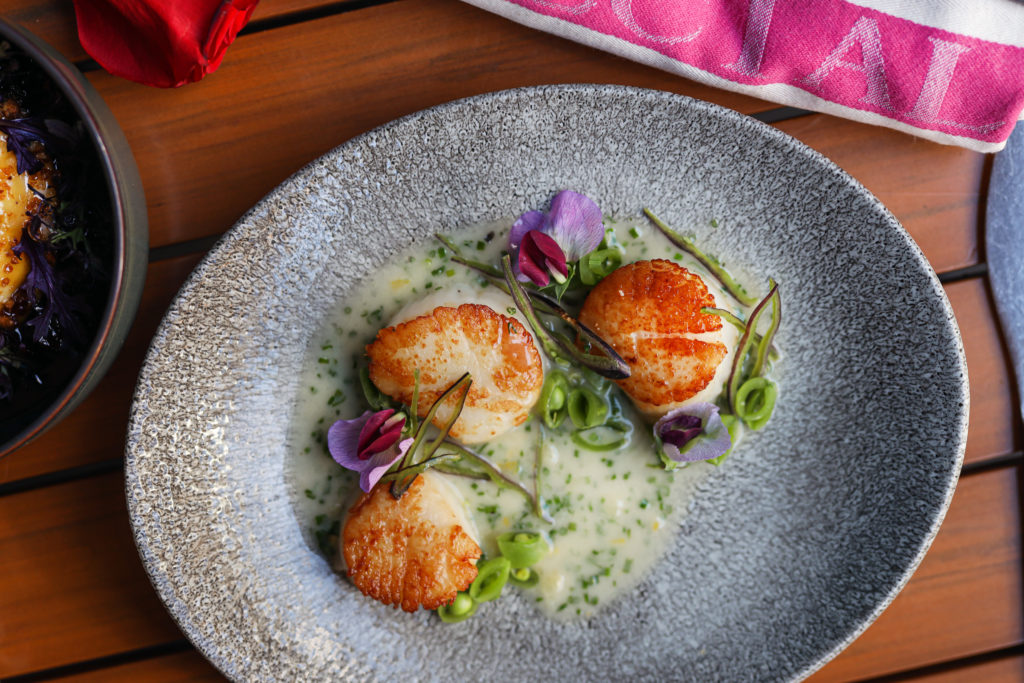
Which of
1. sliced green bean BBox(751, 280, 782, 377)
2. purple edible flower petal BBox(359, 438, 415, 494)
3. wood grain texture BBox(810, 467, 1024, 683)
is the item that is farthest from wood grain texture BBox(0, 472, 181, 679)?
wood grain texture BBox(810, 467, 1024, 683)

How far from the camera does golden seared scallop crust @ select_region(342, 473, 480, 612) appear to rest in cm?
121

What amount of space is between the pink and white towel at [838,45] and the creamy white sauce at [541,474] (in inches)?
12.7

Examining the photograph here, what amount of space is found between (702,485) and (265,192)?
3.21 feet

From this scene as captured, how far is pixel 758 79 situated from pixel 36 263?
1.25 metres

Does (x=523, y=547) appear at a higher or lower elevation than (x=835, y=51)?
lower

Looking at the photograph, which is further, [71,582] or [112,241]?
[71,582]

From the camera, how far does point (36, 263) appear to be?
110 centimetres

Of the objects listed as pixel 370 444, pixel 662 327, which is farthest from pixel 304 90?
pixel 662 327

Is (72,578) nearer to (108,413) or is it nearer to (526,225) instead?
(108,413)

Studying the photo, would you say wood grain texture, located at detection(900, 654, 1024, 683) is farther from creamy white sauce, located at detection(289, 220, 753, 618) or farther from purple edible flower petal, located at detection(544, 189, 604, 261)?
purple edible flower petal, located at detection(544, 189, 604, 261)

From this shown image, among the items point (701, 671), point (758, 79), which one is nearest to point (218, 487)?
point (701, 671)

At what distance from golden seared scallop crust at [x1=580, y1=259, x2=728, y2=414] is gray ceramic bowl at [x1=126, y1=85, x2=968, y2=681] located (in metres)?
0.15

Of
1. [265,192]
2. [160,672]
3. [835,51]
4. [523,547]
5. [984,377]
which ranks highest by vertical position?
[835,51]

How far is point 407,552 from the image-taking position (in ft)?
3.99
